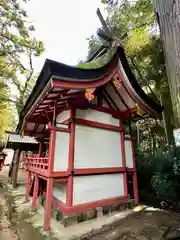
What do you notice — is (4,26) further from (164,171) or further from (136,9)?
(164,171)

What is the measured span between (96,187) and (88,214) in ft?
2.15

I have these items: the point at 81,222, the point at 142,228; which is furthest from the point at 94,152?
the point at 142,228

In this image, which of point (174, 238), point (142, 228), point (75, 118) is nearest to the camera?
point (174, 238)

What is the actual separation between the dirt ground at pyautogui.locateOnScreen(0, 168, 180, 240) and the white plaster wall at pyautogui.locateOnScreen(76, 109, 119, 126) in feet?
8.68

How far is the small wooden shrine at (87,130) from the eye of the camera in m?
3.27

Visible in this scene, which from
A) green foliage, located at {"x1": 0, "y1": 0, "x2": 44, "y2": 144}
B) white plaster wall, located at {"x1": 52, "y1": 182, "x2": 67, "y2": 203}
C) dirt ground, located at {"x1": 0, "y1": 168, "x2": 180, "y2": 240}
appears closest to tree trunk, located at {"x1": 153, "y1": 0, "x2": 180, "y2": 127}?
dirt ground, located at {"x1": 0, "y1": 168, "x2": 180, "y2": 240}

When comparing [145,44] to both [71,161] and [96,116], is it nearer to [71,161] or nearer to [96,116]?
[96,116]

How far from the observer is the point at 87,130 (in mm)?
4184

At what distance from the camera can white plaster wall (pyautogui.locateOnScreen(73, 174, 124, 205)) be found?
3710 millimetres

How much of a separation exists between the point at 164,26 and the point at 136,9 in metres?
4.38

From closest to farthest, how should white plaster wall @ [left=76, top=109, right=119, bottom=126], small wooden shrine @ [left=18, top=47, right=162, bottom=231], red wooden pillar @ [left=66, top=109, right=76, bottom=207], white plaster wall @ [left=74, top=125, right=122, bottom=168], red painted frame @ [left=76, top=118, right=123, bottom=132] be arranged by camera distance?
small wooden shrine @ [left=18, top=47, right=162, bottom=231]
red wooden pillar @ [left=66, top=109, right=76, bottom=207]
white plaster wall @ [left=74, top=125, right=122, bottom=168]
red painted frame @ [left=76, top=118, right=123, bottom=132]
white plaster wall @ [left=76, top=109, right=119, bottom=126]

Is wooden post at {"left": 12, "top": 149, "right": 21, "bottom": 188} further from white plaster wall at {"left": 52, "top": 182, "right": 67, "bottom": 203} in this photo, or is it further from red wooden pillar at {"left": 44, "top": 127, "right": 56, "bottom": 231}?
red wooden pillar at {"left": 44, "top": 127, "right": 56, "bottom": 231}

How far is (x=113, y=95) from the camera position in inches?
196

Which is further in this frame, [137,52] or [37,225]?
[137,52]
